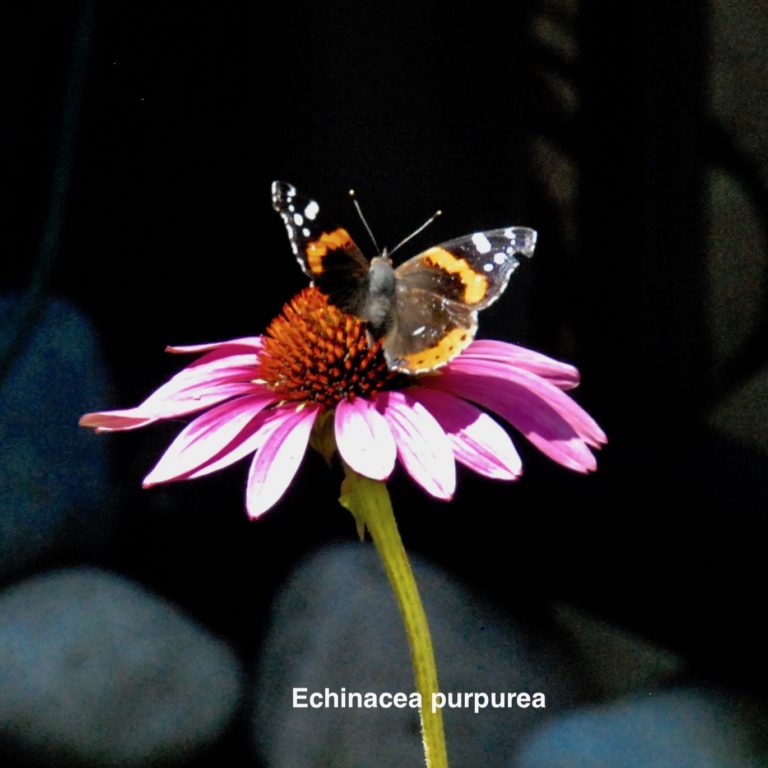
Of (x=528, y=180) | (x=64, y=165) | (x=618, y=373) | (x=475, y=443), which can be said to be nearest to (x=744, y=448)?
(x=618, y=373)

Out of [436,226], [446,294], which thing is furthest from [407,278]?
[436,226]

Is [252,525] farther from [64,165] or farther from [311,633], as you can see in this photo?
[64,165]

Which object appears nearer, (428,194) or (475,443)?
(475,443)

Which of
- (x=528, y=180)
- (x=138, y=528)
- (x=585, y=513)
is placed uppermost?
(x=528, y=180)

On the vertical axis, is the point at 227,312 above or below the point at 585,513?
above

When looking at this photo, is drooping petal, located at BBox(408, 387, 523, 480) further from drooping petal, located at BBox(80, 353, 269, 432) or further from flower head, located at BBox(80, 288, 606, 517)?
drooping petal, located at BBox(80, 353, 269, 432)

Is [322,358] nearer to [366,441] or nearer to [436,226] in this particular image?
[366,441]
